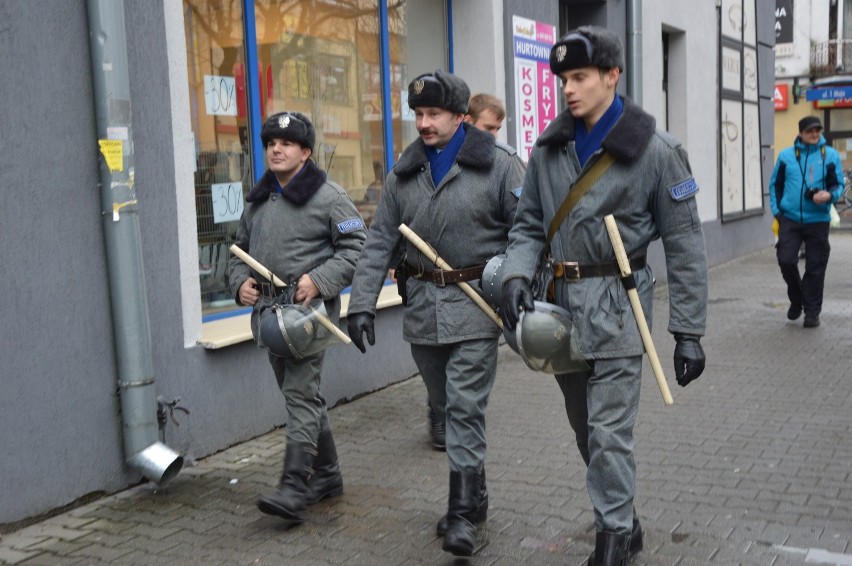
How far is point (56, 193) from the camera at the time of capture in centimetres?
476

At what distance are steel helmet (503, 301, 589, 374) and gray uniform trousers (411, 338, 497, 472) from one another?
0.59 metres

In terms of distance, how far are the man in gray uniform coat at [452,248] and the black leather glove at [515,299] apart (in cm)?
54

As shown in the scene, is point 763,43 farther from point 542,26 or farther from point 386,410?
point 386,410

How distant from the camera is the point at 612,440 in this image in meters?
3.66

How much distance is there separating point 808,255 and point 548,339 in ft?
21.5

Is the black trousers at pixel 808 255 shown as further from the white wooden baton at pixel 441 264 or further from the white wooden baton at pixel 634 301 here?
the white wooden baton at pixel 634 301

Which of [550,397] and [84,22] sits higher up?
[84,22]

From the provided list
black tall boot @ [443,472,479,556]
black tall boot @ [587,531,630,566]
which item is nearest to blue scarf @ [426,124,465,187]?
black tall boot @ [443,472,479,556]

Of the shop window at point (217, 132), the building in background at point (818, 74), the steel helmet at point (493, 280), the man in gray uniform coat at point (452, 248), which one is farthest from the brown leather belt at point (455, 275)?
the building in background at point (818, 74)

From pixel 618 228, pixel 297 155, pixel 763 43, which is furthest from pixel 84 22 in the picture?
pixel 763 43

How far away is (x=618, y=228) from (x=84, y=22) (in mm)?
2787

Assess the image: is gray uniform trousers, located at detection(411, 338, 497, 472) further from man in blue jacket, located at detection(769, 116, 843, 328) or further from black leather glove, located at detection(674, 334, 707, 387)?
man in blue jacket, located at detection(769, 116, 843, 328)

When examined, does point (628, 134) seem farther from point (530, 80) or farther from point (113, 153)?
point (530, 80)

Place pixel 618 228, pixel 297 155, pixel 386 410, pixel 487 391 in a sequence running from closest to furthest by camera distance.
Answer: pixel 618 228 → pixel 487 391 → pixel 297 155 → pixel 386 410
